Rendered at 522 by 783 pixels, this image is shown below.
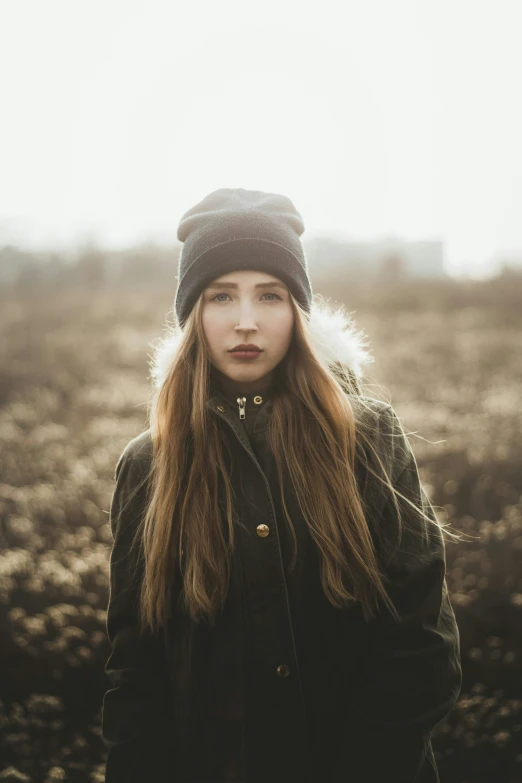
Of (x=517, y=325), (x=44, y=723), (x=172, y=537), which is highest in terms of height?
(x=517, y=325)

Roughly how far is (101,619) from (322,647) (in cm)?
272

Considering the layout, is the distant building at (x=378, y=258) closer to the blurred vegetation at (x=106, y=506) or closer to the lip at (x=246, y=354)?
the blurred vegetation at (x=106, y=506)

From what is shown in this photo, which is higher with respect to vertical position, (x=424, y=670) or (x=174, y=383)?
(x=174, y=383)

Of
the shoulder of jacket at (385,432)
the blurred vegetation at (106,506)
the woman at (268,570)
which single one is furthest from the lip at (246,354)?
the blurred vegetation at (106,506)

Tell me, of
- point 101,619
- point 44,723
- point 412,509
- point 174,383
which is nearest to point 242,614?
point 412,509

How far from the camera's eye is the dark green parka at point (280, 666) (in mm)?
1703

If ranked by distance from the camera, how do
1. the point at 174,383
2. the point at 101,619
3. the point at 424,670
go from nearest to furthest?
the point at 424,670 → the point at 174,383 → the point at 101,619

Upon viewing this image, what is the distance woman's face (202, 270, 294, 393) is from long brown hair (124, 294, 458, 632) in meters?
0.06

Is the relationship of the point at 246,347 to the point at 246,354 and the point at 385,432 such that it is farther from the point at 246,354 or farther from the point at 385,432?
the point at 385,432

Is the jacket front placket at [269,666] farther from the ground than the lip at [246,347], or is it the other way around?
the lip at [246,347]

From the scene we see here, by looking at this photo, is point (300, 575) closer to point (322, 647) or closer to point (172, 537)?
point (322, 647)

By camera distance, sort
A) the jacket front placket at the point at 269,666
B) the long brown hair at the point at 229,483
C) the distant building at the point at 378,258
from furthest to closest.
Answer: the distant building at the point at 378,258 < the long brown hair at the point at 229,483 < the jacket front placket at the point at 269,666

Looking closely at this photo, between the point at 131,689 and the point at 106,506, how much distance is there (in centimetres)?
398

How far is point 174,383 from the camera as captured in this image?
2.03m
